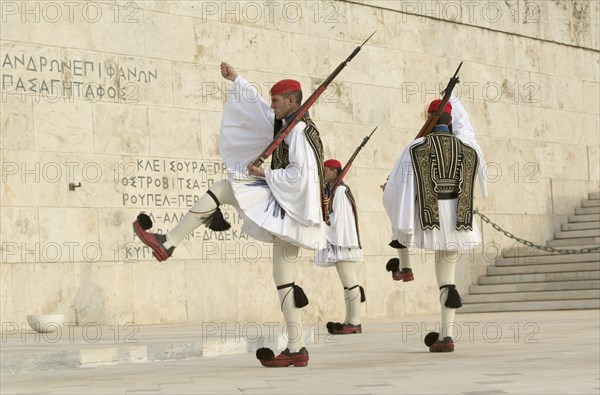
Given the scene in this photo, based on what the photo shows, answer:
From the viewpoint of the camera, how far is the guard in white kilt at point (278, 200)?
6.57 meters

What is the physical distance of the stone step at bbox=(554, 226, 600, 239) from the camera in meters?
18.0

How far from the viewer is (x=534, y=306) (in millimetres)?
15336

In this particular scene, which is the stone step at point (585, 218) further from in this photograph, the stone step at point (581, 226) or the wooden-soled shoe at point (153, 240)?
the wooden-soled shoe at point (153, 240)

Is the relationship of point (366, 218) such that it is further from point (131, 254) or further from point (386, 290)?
point (131, 254)

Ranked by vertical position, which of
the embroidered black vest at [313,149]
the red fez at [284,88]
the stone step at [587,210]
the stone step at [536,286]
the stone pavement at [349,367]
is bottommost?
the stone pavement at [349,367]

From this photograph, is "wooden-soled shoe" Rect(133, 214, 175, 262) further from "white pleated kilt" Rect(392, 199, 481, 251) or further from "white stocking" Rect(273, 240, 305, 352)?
"white pleated kilt" Rect(392, 199, 481, 251)

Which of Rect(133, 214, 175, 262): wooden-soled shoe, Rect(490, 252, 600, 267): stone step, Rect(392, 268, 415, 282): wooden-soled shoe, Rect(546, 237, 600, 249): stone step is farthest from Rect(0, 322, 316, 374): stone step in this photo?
Rect(546, 237, 600, 249): stone step

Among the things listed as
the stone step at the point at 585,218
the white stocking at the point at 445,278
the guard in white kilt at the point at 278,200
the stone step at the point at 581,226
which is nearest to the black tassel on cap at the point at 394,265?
the white stocking at the point at 445,278

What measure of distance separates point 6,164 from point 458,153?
19.6 feet

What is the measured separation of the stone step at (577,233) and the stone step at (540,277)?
74.2 inches

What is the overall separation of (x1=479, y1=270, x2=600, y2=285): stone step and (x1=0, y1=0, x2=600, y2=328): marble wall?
0.45m

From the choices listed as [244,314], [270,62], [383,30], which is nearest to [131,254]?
[244,314]

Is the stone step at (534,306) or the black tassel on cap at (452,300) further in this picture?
the stone step at (534,306)

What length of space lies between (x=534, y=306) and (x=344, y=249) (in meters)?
5.34
